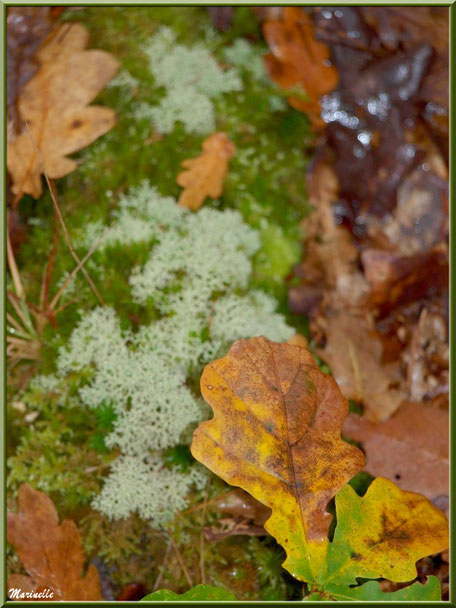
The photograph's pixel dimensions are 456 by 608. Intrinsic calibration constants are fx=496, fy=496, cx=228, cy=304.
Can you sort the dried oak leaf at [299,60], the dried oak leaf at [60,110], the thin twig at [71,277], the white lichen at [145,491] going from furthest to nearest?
the dried oak leaf at [299,60] < the dried oak leaf at [60,110] < the thin twig at [71,277] < the white lichen at [145,491]

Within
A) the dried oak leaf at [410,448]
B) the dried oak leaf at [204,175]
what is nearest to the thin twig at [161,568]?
the dried oak leaf at [410,448]

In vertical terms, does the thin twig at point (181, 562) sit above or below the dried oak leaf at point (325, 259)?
below

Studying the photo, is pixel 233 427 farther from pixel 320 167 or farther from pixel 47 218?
pixel 320 167

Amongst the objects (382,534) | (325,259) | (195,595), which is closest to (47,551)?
(195,595)

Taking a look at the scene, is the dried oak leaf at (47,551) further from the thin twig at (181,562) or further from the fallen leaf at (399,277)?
the fallen leaf at (399,277)

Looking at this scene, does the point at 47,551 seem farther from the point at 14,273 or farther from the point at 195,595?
the point at 14,273
